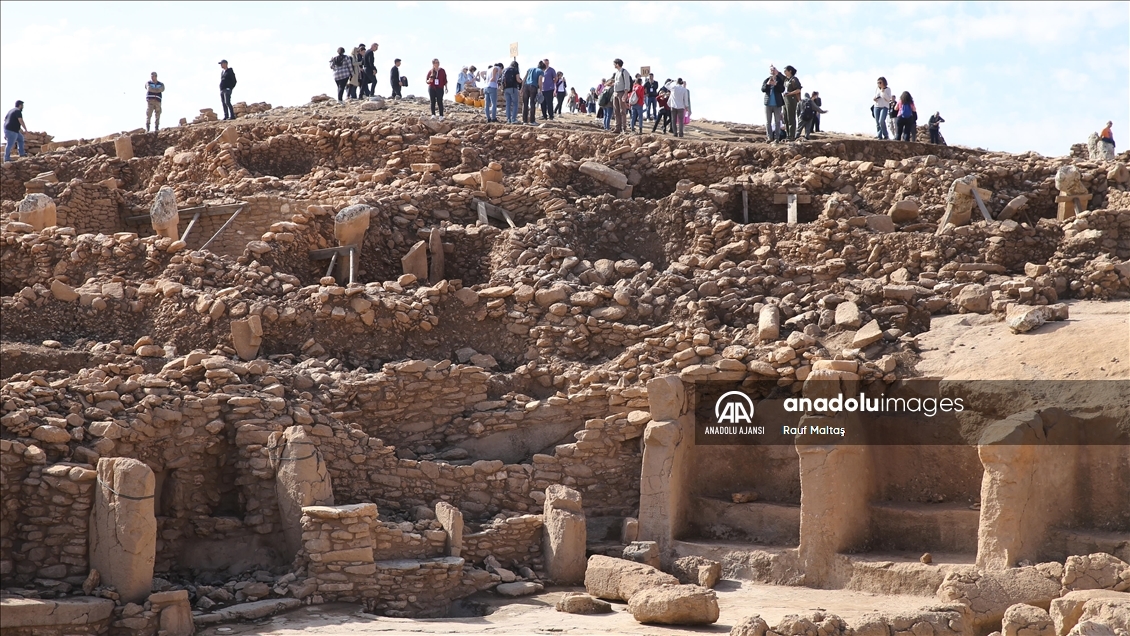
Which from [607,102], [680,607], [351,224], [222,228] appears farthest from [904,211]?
[222,228]

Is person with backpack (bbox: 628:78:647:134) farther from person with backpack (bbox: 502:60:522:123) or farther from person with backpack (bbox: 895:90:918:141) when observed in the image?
person with backpack (bbox: 895:90:918:141)

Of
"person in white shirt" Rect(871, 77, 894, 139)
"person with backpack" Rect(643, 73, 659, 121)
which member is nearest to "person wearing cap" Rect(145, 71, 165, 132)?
"person with backpack" Rect(643, 73, 659, 121)

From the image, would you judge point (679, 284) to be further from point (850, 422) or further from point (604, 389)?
point (850, 422)

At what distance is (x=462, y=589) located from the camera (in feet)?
38.5

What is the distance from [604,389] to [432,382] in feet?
6.13

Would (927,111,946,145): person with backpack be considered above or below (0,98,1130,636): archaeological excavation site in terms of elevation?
above

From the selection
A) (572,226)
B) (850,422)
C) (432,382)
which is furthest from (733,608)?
(572,226)

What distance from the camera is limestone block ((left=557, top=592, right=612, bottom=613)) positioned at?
1109cm

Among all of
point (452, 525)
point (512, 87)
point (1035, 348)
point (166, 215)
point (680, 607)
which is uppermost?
point (512, 87)

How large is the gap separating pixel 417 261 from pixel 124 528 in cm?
597

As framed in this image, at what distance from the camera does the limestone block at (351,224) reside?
15906 mm

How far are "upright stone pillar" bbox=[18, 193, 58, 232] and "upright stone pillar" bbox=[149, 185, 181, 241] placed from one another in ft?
4.58

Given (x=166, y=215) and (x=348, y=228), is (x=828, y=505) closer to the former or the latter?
(x=348, y=228)

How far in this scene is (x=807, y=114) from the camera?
18297 mm
